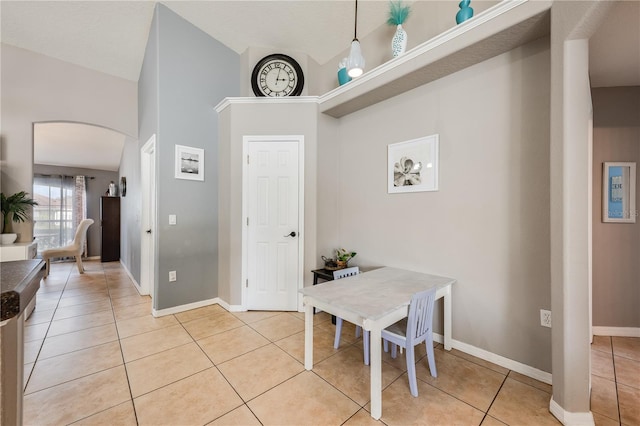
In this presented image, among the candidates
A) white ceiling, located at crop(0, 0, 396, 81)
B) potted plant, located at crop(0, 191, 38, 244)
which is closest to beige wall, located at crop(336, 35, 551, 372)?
white ceiling, located at crop(0, 0, 396, 81)

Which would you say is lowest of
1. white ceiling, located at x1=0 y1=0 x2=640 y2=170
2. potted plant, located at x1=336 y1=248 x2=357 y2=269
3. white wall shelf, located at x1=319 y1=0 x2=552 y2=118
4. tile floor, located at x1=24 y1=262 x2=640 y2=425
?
tile floor, located at x1=24 y1=262 x2=640 y2=425

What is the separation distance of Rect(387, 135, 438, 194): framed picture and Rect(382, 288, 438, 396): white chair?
107 centimetres

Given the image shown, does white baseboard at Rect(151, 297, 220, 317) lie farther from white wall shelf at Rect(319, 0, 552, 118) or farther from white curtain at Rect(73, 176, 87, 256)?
white curtain at Rect(73, 176, 87, 256)

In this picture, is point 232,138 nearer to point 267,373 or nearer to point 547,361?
point 267,373

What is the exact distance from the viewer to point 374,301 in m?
1.69

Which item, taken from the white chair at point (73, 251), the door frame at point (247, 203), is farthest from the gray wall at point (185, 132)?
the white chair at point (73, 251)

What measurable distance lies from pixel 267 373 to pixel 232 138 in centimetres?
245

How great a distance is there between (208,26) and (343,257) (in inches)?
123

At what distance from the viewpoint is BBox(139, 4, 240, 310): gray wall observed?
2906mm

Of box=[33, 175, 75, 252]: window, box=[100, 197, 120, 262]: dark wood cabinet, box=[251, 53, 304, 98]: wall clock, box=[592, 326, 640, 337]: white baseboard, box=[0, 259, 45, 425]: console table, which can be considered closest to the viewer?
box=[0, 259, 45, 425]: console table

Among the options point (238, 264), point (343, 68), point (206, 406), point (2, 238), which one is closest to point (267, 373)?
point (206, 406)

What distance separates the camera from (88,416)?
1480mm

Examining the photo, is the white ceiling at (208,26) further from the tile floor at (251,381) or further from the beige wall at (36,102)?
the tile floor at (251,381)

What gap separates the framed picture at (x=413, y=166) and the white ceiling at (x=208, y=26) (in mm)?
1431
